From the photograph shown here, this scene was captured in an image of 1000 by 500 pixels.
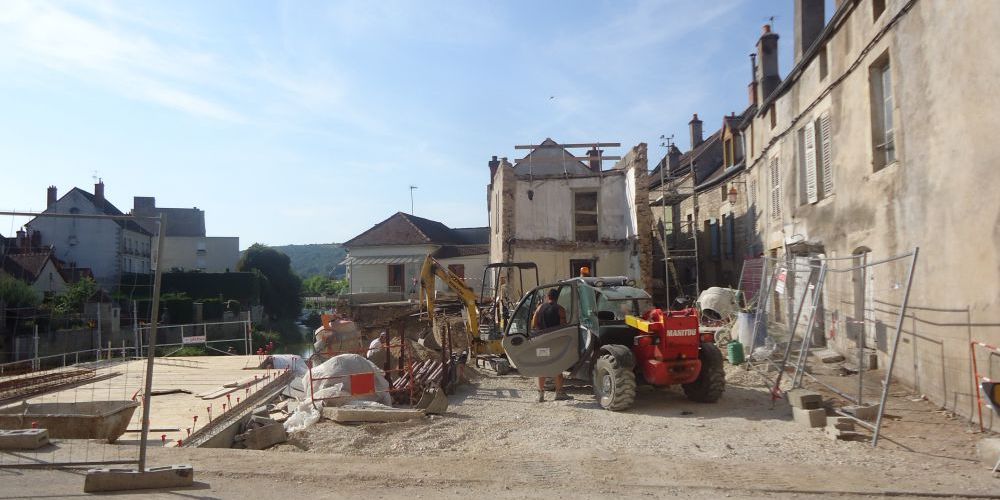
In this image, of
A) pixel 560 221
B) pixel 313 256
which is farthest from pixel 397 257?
→ pixel 313 256

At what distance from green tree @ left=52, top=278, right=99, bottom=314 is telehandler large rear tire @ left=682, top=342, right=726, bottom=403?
9794mm

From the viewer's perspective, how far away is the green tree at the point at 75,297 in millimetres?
9909

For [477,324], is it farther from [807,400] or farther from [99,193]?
[99,193]

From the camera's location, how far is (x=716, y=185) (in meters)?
22.0

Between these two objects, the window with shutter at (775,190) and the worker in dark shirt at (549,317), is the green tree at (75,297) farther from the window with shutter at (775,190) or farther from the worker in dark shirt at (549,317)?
the window with shutter at (775,190)

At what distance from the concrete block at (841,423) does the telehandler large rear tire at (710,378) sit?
199cm

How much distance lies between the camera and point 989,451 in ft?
17.8

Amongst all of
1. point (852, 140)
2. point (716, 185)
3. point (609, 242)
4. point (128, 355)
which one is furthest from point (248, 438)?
point (716, 185)

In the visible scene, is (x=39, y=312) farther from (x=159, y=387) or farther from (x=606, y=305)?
(x=606, y=305)

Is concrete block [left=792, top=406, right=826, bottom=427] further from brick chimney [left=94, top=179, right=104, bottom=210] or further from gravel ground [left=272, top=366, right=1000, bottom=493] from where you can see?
brick chimney [left=94, top=179, right=104, bottom=210]

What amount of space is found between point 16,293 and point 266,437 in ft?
15.7

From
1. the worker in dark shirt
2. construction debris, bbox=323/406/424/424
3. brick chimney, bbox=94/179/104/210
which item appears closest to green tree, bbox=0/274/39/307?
construction debris, bbox=323/406/424/424

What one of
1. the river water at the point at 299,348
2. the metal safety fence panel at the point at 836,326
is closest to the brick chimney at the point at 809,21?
the metal safety fence panel at the point at 836,326

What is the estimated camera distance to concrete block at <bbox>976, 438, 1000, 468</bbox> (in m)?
5.35
